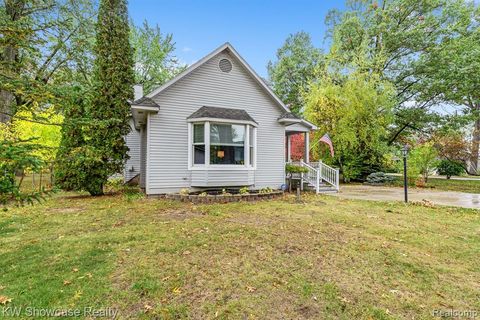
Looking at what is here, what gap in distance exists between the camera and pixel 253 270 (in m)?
4.02

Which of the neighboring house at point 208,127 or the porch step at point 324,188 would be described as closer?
the neighboring house at point 208,127

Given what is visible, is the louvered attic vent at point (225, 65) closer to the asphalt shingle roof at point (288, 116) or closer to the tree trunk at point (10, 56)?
the asphalt shingle roof at point (288, 116)

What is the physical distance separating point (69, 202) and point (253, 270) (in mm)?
8180

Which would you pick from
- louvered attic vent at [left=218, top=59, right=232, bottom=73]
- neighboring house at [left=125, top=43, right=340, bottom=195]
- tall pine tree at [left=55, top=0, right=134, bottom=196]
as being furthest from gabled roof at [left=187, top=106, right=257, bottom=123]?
tall pine tree at [left=55, top=0, right=134, bottom=196]

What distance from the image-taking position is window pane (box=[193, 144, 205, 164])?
10.5 meters

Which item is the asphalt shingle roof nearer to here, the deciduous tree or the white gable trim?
the white gable trim

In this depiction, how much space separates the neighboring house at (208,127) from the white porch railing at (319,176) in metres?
2.62

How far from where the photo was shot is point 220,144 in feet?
34.7

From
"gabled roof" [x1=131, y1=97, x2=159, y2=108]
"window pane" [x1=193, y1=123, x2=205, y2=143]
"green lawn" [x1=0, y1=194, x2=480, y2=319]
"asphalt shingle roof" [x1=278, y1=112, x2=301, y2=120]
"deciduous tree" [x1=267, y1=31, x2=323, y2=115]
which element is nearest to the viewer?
"green lawn" [x1=0, y1=194, x2=480, y2=319]

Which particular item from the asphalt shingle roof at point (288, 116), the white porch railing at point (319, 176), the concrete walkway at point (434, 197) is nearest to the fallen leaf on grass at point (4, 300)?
A: the asphalt shingle roof at point (288, 116)

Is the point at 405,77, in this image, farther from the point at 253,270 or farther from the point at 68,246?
the point at 68,246

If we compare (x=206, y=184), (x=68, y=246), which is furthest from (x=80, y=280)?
(x=206, y=184)

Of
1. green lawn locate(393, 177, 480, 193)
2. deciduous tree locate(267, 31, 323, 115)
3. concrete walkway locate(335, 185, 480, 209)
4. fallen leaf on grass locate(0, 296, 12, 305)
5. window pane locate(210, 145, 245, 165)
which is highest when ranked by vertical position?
deciduous tree locate(267, 31, 323, 115)

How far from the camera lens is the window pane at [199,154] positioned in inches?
413
